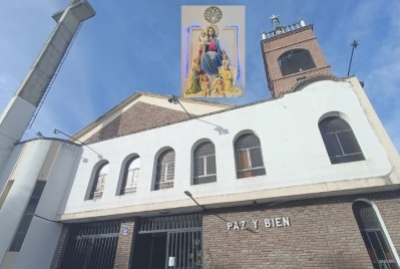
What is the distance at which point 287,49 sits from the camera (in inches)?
571

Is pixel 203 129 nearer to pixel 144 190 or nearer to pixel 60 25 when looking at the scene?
pixel 144 190

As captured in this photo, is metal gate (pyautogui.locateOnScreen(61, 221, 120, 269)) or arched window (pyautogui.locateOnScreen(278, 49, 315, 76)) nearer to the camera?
metal gate (pyautogui.locateOnScreen(61, 221, 120, 269))

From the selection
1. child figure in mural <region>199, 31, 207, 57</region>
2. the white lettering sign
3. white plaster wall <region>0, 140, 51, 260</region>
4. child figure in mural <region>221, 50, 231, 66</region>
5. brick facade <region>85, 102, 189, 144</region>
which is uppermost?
child figure in mural <region>199, 31, 207, 57</region>

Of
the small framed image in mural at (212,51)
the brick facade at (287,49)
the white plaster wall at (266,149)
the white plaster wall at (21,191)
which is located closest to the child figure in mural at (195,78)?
the small framed image in mural at (212,51)

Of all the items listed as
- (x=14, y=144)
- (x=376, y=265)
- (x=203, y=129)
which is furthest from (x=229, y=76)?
(x=14, y=144)

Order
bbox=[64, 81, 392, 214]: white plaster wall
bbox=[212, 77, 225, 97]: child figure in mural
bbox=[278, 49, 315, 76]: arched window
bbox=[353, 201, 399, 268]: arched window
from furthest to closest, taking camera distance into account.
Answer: bbox=[278, 49, 315, 76]: arched window, bbox=[212, 77, 225, 97]: child figure in mural, bbox=[64, 81, 392, 214]: white plaster wall, bbox=[353, 201, 399, 268]: arched window

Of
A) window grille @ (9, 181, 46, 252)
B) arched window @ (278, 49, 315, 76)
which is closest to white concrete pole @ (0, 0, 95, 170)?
window grille @ (9, 181, 46, 252)

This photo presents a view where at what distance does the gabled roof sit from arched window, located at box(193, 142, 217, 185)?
248cm

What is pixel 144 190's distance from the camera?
10.3 meters

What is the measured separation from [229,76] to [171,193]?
19.9 ft

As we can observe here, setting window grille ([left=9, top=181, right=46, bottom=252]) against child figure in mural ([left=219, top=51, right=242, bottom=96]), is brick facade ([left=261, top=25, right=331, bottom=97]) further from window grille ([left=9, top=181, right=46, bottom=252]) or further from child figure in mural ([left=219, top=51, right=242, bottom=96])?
window grille ([left=9, top=181, right=46, bottom=252])

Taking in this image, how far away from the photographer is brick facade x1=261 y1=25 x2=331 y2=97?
13.0 meters

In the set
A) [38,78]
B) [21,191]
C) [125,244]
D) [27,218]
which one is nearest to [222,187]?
[125,244]

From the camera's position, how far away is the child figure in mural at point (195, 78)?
12125mm
